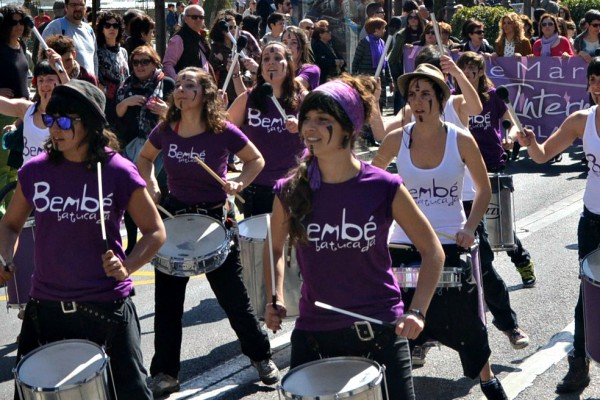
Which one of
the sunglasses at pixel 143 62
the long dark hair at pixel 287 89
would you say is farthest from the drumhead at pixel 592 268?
the sunglasses at pixel 143 62

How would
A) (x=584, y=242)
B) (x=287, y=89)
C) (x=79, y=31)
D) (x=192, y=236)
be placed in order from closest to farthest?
(x=584, y=242) < (x=192, y=236) < (x=287, y=89) < (x=79, y=31)

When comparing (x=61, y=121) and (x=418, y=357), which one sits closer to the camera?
(x=61, y=121)

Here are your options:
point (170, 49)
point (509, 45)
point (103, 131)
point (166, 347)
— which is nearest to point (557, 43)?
point (509, 45)

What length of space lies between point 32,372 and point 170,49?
7835mm

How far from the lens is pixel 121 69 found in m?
11.0

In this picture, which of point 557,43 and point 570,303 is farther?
point 557,43

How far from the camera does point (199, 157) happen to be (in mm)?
6434

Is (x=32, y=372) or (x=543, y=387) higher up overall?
(x=32, y=372)

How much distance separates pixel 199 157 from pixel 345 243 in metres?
2.35

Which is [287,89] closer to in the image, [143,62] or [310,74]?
[310,74]

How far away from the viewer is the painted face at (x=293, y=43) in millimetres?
8531

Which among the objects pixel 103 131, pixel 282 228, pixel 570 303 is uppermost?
pixel 103 131

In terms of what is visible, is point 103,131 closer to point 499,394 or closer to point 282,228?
point 282,228

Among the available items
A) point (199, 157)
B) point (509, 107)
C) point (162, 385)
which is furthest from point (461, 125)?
point (162, 385)
